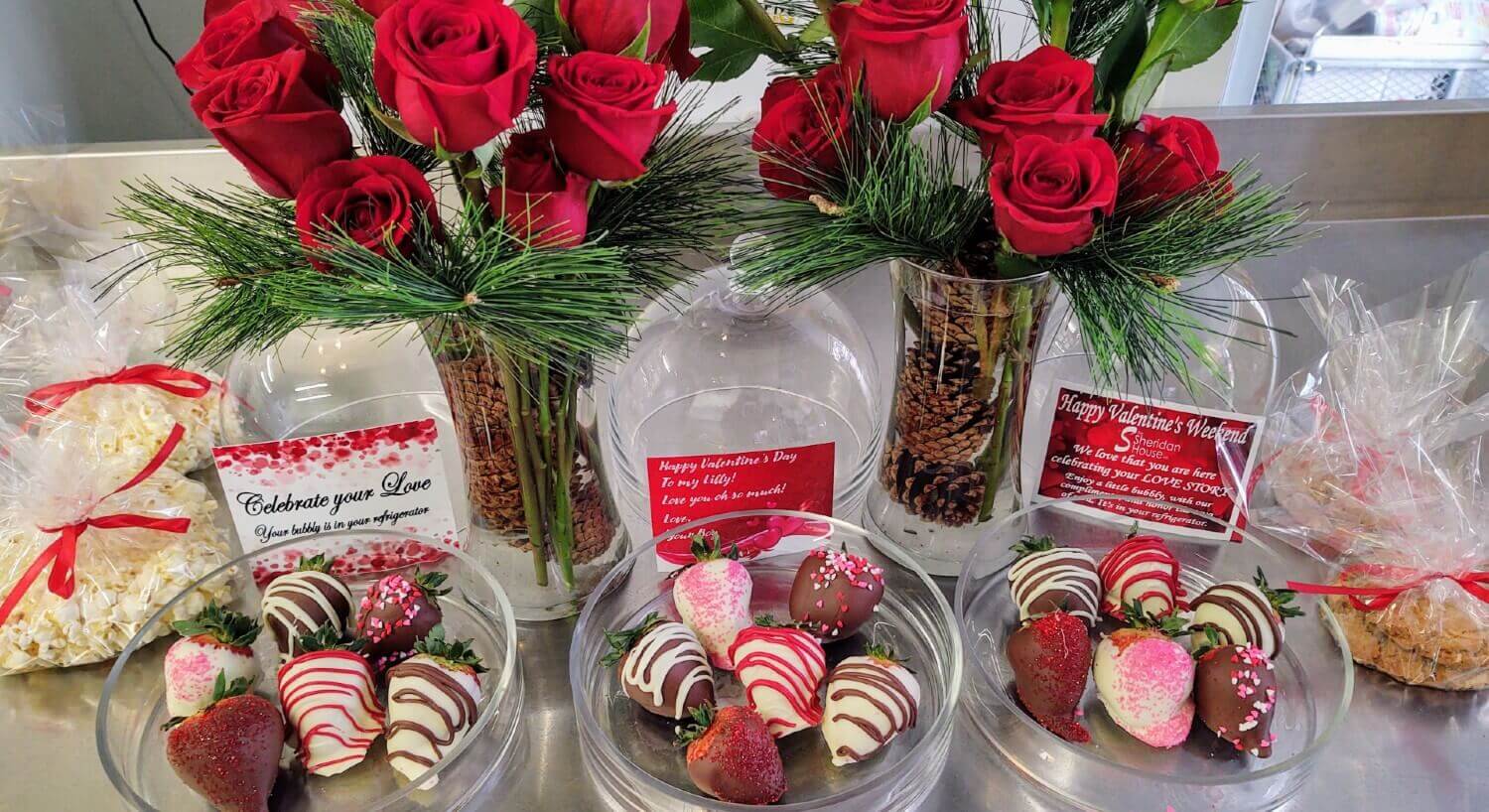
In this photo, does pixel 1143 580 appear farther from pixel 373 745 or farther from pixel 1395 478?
pixel 373 745

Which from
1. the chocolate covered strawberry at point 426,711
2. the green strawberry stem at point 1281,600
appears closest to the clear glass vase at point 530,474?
the chocolate covered strawberry at point 426,711

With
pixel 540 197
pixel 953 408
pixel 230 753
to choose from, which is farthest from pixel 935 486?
pixel 230 753

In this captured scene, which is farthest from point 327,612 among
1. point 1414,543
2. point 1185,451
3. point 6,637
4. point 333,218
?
point 1414,543

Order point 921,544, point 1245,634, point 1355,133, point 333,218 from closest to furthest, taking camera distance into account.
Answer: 1. point 333,218
2. point 1245,634
3. point 921,544
4. point 1355,133

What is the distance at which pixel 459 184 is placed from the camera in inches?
25.7

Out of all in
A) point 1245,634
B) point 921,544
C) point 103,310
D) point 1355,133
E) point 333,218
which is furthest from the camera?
point 1355,133

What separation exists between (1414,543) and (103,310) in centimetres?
114

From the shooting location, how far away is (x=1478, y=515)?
2.64 ft

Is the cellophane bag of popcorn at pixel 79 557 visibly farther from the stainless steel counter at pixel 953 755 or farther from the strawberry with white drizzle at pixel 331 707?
the strawberry with white drizzle at pixel 331 707

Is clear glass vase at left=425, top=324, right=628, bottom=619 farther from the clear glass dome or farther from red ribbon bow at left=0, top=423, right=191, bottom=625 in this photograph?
red ribbon bow at left=0, top=423, right=191, bottom=625

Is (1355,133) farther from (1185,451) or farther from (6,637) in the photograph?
(6,637)

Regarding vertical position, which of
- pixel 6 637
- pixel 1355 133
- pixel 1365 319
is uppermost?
pixel 1355 133

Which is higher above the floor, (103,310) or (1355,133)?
(1355,133)

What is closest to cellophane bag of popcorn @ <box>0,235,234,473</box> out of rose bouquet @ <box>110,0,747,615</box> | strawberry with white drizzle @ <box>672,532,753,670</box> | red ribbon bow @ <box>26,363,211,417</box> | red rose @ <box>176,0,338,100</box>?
red ribbon bow @ <box>26,363,211,417</box>
